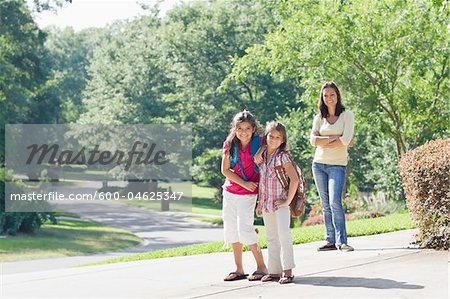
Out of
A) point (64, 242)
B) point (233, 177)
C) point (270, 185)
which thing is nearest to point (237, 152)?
point (233, 177)

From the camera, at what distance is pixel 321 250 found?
9.59 metres

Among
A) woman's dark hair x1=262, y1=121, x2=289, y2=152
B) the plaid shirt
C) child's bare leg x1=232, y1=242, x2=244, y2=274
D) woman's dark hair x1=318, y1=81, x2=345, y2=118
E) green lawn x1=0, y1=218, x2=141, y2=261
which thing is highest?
woman's dark hair x1=318, y1=81, x2=345, y2=118

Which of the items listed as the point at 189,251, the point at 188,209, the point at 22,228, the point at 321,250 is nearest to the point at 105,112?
the point at 188,209

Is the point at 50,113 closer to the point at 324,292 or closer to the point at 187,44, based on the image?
the point at 187,44

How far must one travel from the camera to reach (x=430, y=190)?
899 centimetres

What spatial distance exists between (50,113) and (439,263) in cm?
4938

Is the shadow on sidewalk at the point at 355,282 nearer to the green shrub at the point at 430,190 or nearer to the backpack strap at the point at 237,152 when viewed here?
the backpack strap at the point at 237,152

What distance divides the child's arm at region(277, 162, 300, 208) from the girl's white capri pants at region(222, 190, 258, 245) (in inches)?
12.3

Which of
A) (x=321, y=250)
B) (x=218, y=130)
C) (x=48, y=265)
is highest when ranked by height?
(x=218, y=130)

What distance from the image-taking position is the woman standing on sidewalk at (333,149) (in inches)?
360

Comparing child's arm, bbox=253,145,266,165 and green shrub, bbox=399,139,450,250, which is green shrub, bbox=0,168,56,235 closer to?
green shrub, bbox=399,139,450,250

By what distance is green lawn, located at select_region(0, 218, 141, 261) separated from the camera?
25.8 meters

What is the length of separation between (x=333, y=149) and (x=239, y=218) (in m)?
2.35

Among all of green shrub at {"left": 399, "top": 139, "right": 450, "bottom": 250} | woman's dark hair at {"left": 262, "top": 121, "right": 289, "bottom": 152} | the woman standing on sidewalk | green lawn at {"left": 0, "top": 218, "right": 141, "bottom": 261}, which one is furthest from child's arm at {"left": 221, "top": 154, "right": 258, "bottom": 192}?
green lawn at {"left": 0, "top": 218, "right": 141, "bottom": 261}
